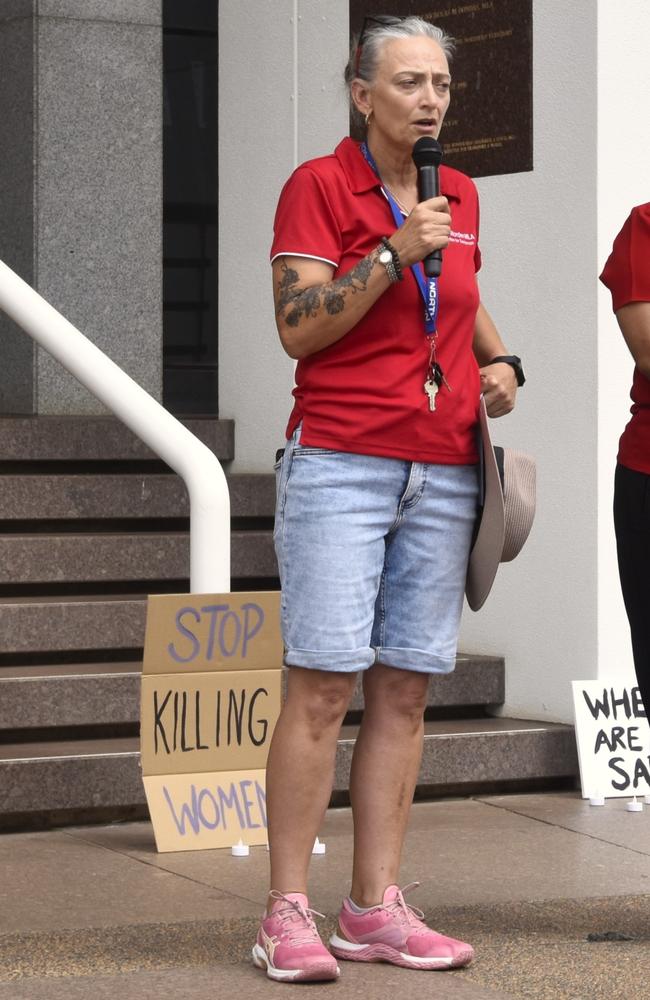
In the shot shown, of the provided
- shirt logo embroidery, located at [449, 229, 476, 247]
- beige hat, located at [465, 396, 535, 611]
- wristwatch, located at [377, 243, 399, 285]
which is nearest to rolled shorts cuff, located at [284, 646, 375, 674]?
beige hat, located at [465, 396, 535, 611]

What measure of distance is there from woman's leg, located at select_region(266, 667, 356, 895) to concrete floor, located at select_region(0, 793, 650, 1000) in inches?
10.7

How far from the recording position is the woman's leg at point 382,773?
4.11 metres

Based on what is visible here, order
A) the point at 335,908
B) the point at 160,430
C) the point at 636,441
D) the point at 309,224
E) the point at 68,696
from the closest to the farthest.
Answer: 1. the point at 309,224
2. the point at 636,441
3. the point at 335,908
4. the point at 160,430
5. the point at 68,696

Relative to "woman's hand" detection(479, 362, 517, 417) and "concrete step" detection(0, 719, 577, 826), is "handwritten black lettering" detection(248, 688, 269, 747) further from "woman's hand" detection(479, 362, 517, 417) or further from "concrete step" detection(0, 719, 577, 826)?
"woman's hand" detection(479, 362, 517, 417)

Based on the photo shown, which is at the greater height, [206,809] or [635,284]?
[635,284]

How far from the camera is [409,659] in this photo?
4078 mm

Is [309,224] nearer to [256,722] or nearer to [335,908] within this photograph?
[335,908]

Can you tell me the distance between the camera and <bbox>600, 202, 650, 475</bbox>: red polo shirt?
4.05 m

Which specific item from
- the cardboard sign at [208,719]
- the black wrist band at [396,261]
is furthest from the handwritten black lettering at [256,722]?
the black wrist band at [396,261]

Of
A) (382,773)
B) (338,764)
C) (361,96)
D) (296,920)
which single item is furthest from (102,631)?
(361,96)

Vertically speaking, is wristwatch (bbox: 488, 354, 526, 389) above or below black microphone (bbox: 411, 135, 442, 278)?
below

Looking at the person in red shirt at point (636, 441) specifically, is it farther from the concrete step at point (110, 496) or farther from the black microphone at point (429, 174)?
the concrete step at point (110, 496)

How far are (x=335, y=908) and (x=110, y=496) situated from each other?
2.89m

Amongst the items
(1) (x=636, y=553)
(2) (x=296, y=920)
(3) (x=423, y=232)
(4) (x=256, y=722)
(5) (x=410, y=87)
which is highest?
(5) (x=410, y=87)
